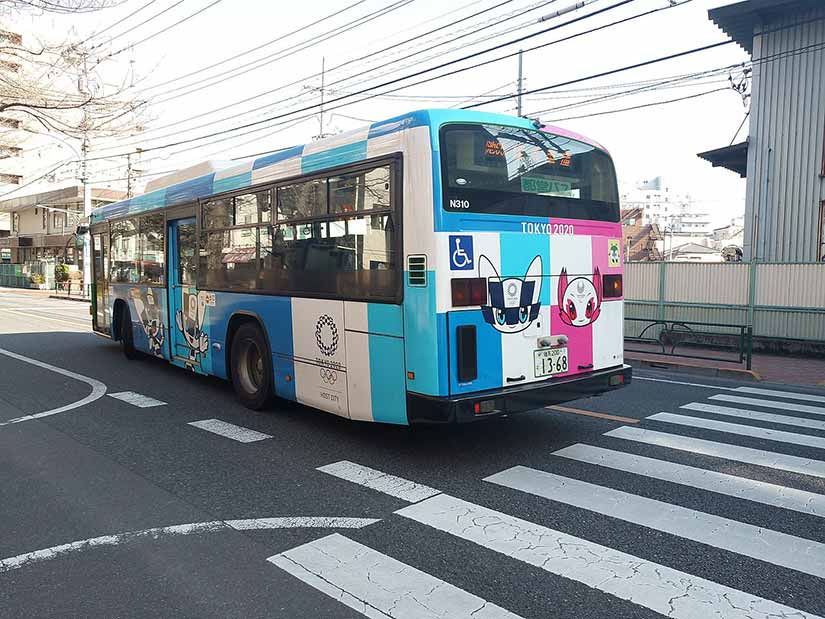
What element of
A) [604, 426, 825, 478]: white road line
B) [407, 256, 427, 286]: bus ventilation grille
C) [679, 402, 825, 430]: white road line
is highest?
[407, 256, 427, 286]: bus ventilation grille

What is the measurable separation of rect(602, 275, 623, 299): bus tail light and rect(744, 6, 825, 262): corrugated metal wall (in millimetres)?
11159

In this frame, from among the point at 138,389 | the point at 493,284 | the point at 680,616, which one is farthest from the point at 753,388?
the point at 138,389

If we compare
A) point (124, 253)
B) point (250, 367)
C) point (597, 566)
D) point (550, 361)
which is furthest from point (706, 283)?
point (597, 566)

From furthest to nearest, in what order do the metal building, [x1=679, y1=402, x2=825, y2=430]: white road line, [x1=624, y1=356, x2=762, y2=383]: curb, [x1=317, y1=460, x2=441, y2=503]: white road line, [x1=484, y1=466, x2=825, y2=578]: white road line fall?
1. the metal building
2. [x1=624, y1=356, x2=762, y2=383]: curb
3. [x1=679, y1=402, x2=825, y2=430]: white road line
4. [x1=317, y1=460, x2=441, y2=503]: white road line
5. [x1=484, y1=466, x2=825, y2=578]: white road line

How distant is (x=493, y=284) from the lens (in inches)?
233

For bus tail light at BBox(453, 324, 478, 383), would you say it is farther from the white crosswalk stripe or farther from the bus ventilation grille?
the white crosswalk stripe

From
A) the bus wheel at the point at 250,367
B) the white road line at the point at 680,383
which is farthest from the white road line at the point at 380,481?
the white road line at the point at 680,383

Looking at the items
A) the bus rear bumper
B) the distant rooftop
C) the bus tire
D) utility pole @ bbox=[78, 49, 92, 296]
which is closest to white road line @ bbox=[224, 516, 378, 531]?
the bus rear bumper

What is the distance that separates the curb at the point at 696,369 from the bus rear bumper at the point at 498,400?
632 centimetres

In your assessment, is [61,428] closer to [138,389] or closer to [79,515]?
[138,389]

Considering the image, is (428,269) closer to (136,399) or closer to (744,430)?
(744,430)

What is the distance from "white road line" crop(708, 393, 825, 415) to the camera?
867 centimetres

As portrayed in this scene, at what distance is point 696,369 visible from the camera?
1224 cm

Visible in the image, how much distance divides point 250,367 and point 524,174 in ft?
14.2
